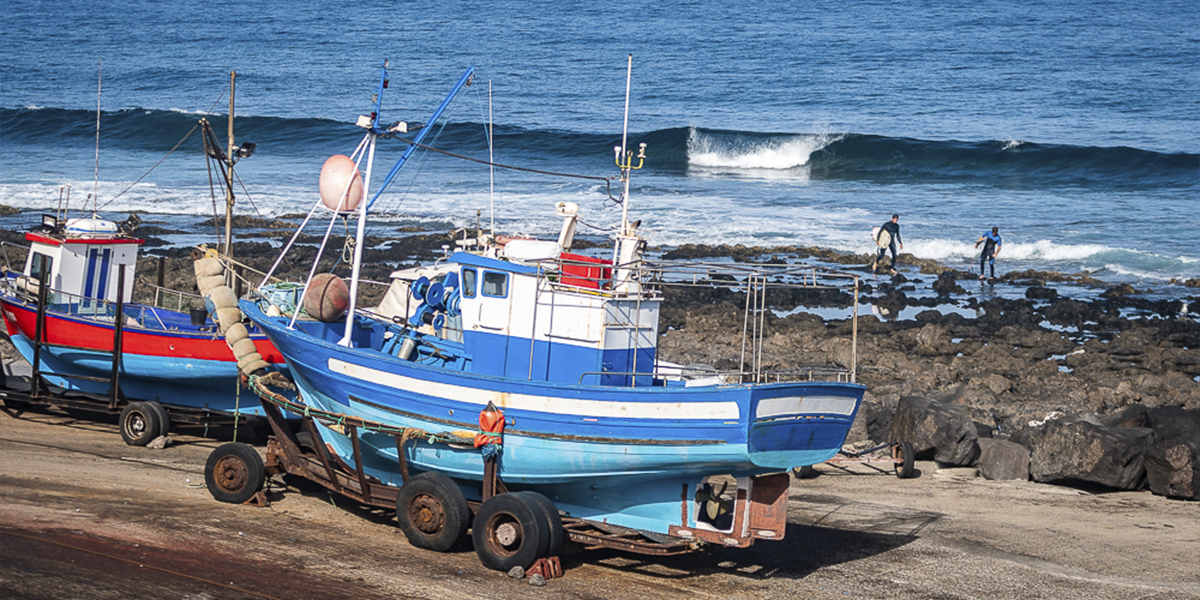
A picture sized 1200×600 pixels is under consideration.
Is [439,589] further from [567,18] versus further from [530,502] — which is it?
[567,18]

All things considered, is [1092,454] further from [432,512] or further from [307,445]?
[307,445]

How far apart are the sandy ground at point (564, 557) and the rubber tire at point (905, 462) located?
0.27 m

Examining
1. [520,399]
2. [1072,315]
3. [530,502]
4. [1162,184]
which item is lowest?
[530,502]

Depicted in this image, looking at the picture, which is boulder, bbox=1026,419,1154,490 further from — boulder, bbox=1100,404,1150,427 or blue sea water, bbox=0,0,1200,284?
blue sea water, bbox=0,0,1200,284

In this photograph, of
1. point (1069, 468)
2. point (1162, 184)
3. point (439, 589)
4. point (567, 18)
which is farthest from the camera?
point (567, 18)

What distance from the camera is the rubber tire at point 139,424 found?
45.6 ft

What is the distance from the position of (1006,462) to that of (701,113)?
4720cm

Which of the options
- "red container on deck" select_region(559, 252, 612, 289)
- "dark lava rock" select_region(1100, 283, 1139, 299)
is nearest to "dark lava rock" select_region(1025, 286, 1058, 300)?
"dark lava rock" select_region(1100, 283, 1139, 299)

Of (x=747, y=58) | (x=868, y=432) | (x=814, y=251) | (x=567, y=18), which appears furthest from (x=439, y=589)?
(x=567, y=18)

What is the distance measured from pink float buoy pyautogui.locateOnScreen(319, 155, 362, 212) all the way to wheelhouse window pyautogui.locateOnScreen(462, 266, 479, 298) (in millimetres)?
1626

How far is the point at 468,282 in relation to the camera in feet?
37.9

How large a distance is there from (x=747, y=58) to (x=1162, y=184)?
3163 centimetres

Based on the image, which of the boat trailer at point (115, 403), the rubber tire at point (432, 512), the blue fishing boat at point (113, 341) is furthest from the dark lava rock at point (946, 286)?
the rubber tire at point (432, 512)

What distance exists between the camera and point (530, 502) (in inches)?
384
